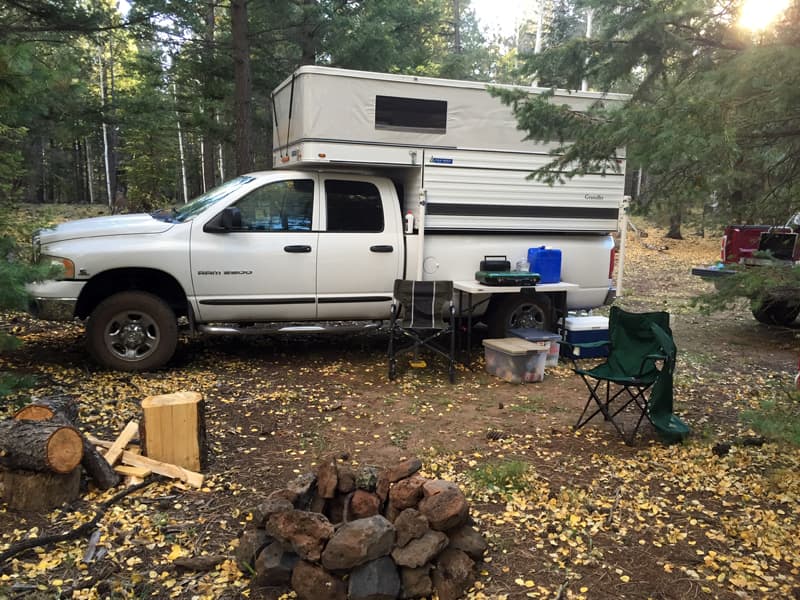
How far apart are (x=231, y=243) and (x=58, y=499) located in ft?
9.94

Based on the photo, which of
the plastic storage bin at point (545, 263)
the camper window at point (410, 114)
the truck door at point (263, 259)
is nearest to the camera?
the truck door at point (263, 259)

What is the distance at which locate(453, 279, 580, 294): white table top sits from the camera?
20.2ft

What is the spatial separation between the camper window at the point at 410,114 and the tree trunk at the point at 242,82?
3.90 m

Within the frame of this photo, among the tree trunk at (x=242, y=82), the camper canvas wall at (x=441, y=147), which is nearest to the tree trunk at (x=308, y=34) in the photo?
the tree trunk at (x=242, y=82)

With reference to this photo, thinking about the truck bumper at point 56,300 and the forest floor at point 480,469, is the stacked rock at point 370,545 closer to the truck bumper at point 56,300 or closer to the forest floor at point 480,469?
the forest floor at point 480,469

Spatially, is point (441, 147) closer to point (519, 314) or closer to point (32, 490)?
point (519, 314)

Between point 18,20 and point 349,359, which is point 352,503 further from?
point 18,20

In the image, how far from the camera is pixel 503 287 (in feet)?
20.6

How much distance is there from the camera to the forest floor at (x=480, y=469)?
9.05 ft

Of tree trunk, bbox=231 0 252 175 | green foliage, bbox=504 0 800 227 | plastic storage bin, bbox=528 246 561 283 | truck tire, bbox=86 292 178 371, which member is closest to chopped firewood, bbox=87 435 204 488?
truck tire, bbox=86 292 178 371

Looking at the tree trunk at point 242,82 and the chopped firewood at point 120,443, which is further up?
the tree trunk at point 242,82

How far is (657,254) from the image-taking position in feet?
61.3

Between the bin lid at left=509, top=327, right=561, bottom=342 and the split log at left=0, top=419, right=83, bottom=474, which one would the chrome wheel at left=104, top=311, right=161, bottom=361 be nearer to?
the split log at left=0, top=419, right=83, bottom=474

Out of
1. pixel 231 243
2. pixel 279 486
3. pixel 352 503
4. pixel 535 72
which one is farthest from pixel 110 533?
pixel 535 72
